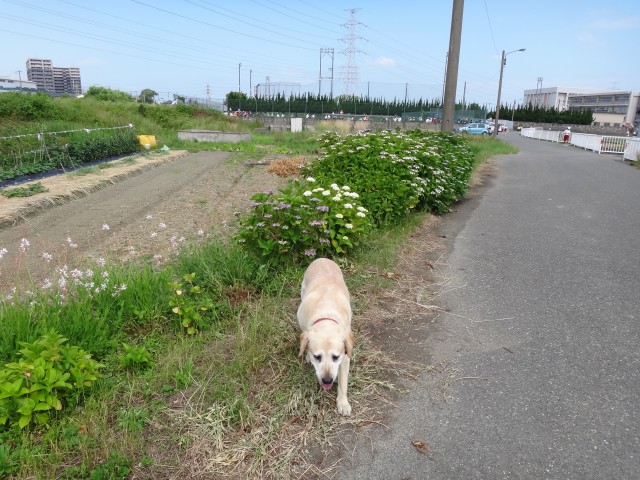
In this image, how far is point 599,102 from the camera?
327 feet

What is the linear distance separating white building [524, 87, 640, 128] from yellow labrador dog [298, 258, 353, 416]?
7835 centimetres

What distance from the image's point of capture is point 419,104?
56.4m

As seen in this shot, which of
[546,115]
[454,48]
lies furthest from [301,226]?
[546,115]

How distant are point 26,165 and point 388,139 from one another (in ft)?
29.6

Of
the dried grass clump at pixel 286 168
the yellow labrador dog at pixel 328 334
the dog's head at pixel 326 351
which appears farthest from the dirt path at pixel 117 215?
the dog's head at pixel 326 351

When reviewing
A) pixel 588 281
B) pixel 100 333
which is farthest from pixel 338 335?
pixel 588 281

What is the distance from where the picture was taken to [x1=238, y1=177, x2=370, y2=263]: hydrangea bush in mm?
4648

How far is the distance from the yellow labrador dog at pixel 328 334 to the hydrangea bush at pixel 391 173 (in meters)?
3.14

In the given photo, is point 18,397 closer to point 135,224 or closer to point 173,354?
point 173,354

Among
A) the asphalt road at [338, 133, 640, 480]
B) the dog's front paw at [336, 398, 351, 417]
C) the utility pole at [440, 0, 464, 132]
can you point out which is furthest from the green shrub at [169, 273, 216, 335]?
the utility pole at [440, 0, 464, 132]

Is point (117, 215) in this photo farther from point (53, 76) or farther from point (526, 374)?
point (53, 76)

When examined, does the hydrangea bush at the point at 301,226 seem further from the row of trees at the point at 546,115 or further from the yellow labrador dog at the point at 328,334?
the row of trees at the point at 546,115

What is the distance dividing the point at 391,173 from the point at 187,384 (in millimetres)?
4943

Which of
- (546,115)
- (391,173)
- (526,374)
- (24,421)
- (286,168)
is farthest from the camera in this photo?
(546,115)
